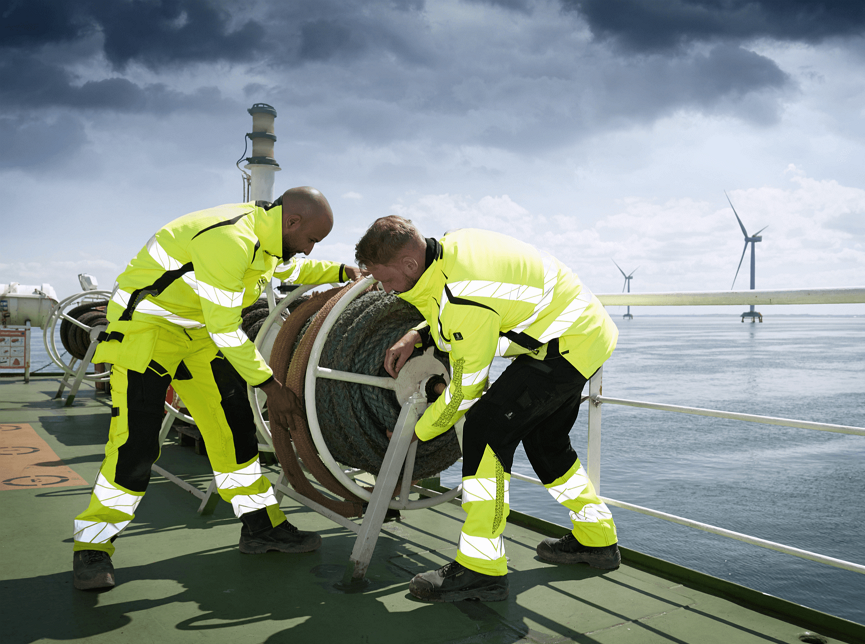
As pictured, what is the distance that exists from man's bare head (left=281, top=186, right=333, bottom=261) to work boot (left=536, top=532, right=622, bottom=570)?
4.84ft

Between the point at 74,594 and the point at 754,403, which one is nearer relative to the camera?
the point at 74,594

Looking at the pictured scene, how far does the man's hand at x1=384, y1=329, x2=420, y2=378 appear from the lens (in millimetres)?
2434

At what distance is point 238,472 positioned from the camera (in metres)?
2.72

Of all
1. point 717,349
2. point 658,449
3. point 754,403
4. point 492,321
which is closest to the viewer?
point 492,321

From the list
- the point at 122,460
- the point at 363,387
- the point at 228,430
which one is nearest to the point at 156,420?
the point at 122,460

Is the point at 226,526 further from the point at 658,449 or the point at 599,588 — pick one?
the point at 658,449

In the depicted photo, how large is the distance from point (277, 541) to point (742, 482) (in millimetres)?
16199

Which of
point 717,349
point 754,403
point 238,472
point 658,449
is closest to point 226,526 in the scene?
point 238,472

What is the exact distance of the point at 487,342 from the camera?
198 centimetres

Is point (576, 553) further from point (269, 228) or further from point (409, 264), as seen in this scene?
point (269, 228)

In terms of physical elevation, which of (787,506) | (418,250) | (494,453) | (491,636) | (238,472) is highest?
(418,250)

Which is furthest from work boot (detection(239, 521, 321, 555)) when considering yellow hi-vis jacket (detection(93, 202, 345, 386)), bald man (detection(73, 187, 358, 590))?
yellow hi-vis jacket (detection(93, 202, 345, 386))

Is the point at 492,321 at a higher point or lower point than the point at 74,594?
higher

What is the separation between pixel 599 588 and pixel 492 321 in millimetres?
1088
